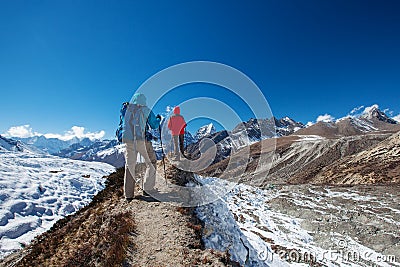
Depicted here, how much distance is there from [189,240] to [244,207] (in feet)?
41.8

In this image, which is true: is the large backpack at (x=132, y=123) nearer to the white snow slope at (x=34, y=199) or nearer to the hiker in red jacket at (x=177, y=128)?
→ the hiker in red jacket at (x=177, y=128)

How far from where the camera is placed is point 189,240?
6617mm

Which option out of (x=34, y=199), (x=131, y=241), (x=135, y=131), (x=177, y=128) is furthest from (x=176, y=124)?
(x=34, y=199)

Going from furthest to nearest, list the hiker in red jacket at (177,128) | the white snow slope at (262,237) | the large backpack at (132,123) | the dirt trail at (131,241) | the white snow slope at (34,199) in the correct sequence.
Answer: the hiker in red jacket at (177,128)
the white snow slope at (34,199)
the large backpack at (132,123)
the white snow slope at (262,237)
the dirt trail at (131,241)

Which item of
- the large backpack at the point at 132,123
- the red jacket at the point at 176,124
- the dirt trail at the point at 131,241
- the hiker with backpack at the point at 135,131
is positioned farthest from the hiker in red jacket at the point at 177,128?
the large backpack at the point at 132,123

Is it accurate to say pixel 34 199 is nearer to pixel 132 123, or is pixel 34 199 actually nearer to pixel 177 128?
pixel 177 128

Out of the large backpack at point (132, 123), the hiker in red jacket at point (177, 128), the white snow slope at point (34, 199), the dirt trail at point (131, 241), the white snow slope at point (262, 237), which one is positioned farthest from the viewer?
the hiker in red jacket at point (177, 128)

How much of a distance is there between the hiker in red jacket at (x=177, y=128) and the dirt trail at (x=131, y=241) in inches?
189

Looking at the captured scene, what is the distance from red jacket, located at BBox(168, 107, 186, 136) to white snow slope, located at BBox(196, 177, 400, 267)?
345 cm

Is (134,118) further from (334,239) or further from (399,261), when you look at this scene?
(399,261)

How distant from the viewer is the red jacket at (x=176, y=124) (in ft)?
45.8

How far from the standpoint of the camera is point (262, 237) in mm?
13266

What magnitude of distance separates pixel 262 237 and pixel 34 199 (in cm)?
1529

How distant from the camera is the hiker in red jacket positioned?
13.9 m
